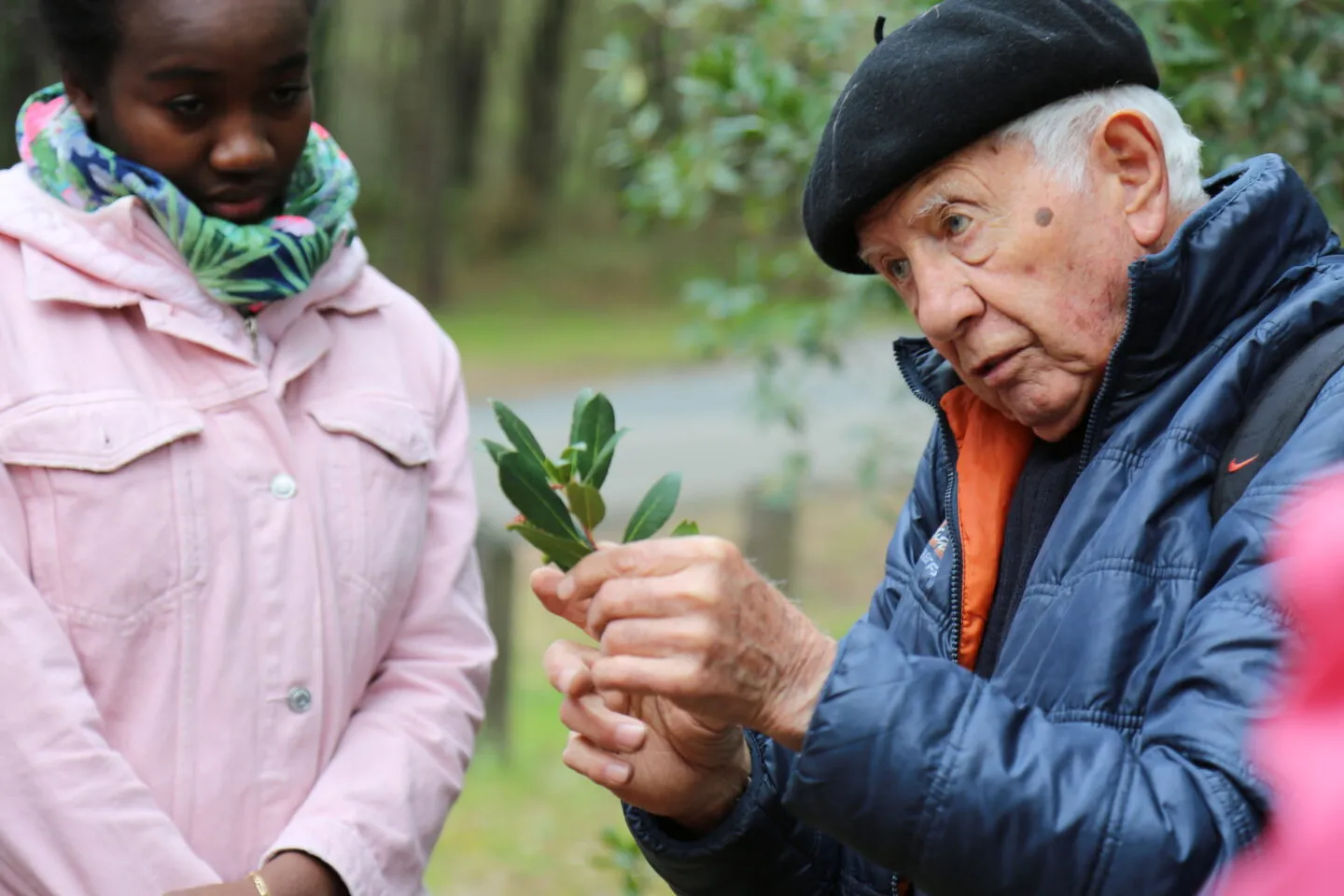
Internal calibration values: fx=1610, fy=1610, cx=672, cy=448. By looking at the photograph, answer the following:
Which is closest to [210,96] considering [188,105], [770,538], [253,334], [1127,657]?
[188,105]

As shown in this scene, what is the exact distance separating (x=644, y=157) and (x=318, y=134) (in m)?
2.07

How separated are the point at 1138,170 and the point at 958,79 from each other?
276 millimetres

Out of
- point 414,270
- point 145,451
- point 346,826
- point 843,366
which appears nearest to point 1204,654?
point 346,826

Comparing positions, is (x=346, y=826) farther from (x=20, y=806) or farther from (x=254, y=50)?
(x=254, y=50)

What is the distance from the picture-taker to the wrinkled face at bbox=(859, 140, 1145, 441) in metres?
2.06

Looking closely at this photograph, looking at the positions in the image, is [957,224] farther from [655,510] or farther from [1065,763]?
[1065,763]

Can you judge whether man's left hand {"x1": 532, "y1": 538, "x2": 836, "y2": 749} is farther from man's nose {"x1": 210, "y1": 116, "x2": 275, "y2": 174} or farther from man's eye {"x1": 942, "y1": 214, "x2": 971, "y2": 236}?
man's nose {"x1": 210, "y1": 116, "x2": 275, "y2": 174}

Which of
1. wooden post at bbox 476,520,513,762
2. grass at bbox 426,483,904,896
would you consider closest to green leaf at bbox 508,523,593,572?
grass at bbox 426,483,904,896

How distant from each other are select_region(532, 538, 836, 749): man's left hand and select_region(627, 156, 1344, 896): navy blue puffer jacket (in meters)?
0.06

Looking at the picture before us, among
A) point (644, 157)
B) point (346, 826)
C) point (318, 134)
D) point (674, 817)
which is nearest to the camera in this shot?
point (674, 817)

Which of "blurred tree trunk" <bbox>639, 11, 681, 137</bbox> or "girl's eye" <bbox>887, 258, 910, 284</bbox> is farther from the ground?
"girl's eye" <bbox>887, 258, 910, 284</bbox>

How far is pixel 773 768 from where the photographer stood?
226cm

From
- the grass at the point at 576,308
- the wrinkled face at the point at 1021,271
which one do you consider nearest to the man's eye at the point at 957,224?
the wrinkled face at the point at 1021,271

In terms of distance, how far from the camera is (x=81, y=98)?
2619 millimetres
